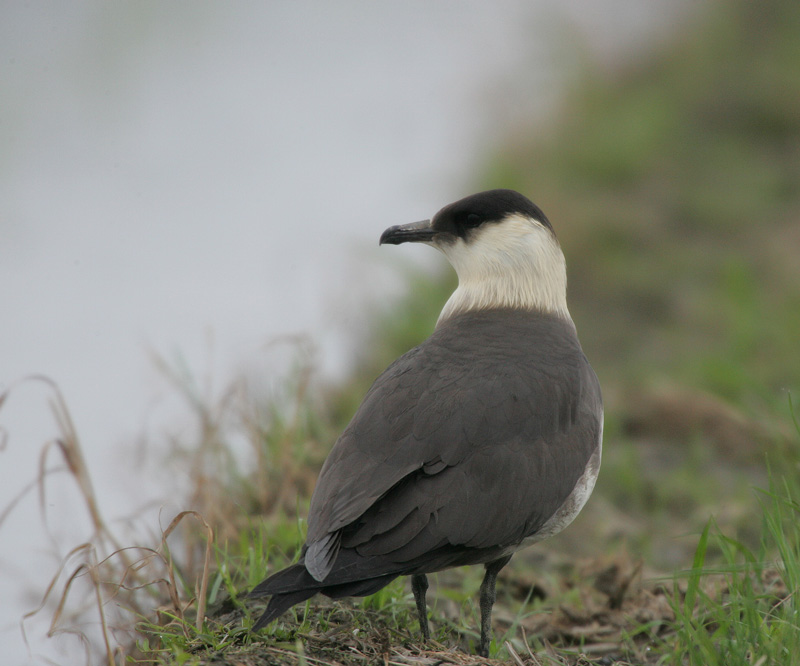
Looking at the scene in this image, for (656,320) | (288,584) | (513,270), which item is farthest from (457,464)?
(656,320)

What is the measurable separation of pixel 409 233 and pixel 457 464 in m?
1.38

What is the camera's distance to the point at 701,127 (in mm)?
10359

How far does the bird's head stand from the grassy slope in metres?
1.16

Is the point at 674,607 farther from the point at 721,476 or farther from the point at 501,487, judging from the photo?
the point at 721,476

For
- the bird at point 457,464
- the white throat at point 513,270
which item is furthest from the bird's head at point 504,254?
the bird at point 457,464

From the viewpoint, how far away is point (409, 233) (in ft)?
14.5

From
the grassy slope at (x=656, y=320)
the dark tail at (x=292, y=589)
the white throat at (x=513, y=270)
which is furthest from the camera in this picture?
the grassy slope at (x=656, y=320)

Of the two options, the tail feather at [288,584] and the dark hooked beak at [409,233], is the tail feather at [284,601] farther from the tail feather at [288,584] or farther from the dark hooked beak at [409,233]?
the dark hooked beak at [409,233]

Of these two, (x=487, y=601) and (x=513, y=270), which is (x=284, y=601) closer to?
(x=487, y=601)

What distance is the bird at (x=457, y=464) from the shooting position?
3.19 meters

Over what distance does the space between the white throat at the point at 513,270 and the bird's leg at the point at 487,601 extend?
109 cm

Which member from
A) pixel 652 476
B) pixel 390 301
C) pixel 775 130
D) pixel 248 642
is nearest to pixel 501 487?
pixel 248 642

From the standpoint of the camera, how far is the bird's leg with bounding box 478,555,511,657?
3.63 m

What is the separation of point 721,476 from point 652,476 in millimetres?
387
